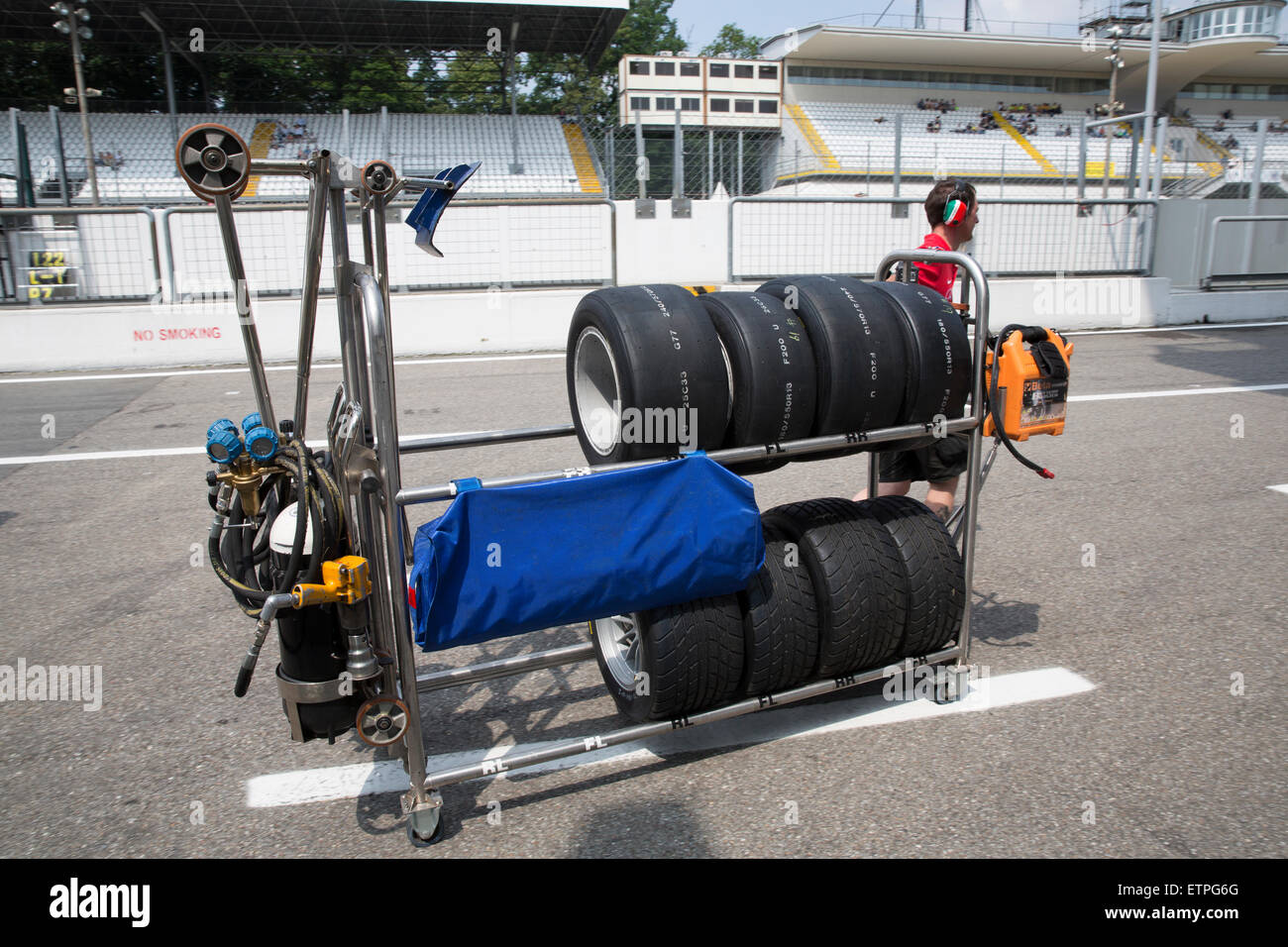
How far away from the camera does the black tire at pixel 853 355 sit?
2.87 m


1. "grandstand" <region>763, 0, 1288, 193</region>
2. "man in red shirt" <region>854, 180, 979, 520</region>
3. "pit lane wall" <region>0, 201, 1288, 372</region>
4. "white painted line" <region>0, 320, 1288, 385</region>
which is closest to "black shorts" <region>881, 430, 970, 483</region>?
"man in red shirt" <region>854, 180, 979, 520</region>

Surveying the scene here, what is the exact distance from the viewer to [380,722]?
8.11ft

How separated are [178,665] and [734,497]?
8.34 ft

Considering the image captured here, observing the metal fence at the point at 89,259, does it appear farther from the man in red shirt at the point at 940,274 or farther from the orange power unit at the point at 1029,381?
the orange power unit at the point at 1029,381

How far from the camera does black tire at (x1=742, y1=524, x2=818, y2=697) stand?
2877 millimetres

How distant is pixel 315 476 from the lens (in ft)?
8.05

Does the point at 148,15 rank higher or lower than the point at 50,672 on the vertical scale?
higher

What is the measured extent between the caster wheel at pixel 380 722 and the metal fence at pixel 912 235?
11.1m
